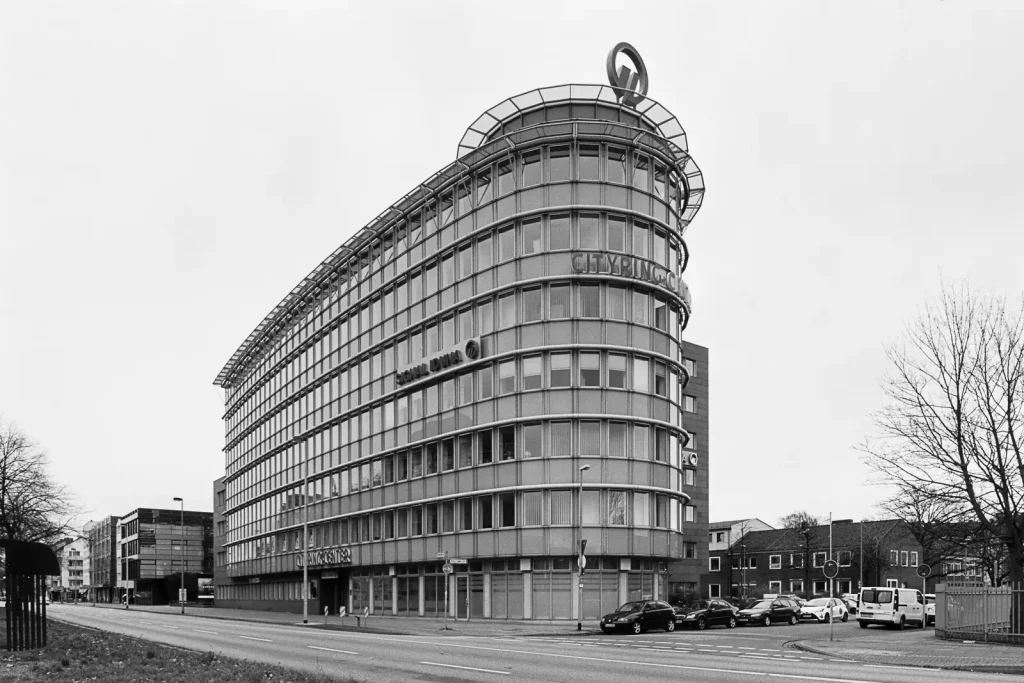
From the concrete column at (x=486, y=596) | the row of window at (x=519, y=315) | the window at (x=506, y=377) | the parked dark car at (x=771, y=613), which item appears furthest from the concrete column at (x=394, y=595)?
the parked dark car at (x=771, y=613)

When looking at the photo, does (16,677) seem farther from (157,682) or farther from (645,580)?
(645,580)

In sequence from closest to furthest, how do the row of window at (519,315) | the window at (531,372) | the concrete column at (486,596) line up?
the row of window at (519,315) < the window at (531,372) < the concrete column at (486,596)

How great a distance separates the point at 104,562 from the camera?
183 m

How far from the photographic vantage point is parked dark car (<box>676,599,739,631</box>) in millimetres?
45875

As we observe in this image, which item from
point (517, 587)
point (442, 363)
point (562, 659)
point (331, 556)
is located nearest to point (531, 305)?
point (442, 363)

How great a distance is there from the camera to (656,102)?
168ft

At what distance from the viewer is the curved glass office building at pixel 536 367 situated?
Answer: 158ft

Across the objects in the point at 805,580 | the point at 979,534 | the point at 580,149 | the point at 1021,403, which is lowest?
the point at 805,580

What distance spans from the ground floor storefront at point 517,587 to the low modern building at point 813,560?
46.4 metres

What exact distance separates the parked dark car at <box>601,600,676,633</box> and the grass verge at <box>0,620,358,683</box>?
66.0ft

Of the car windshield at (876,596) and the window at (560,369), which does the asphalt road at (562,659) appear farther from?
the window at (560,369)

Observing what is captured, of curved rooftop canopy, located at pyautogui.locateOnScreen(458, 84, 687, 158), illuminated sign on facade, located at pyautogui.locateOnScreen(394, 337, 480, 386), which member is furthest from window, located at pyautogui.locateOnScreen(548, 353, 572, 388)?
curved rooftop canopy, located at pyautogui.locateOnScreen(458, 84, 687, 158)

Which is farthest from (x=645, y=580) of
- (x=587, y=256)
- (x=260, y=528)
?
(x=260, y=528)

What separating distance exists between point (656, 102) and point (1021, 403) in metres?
24.5
